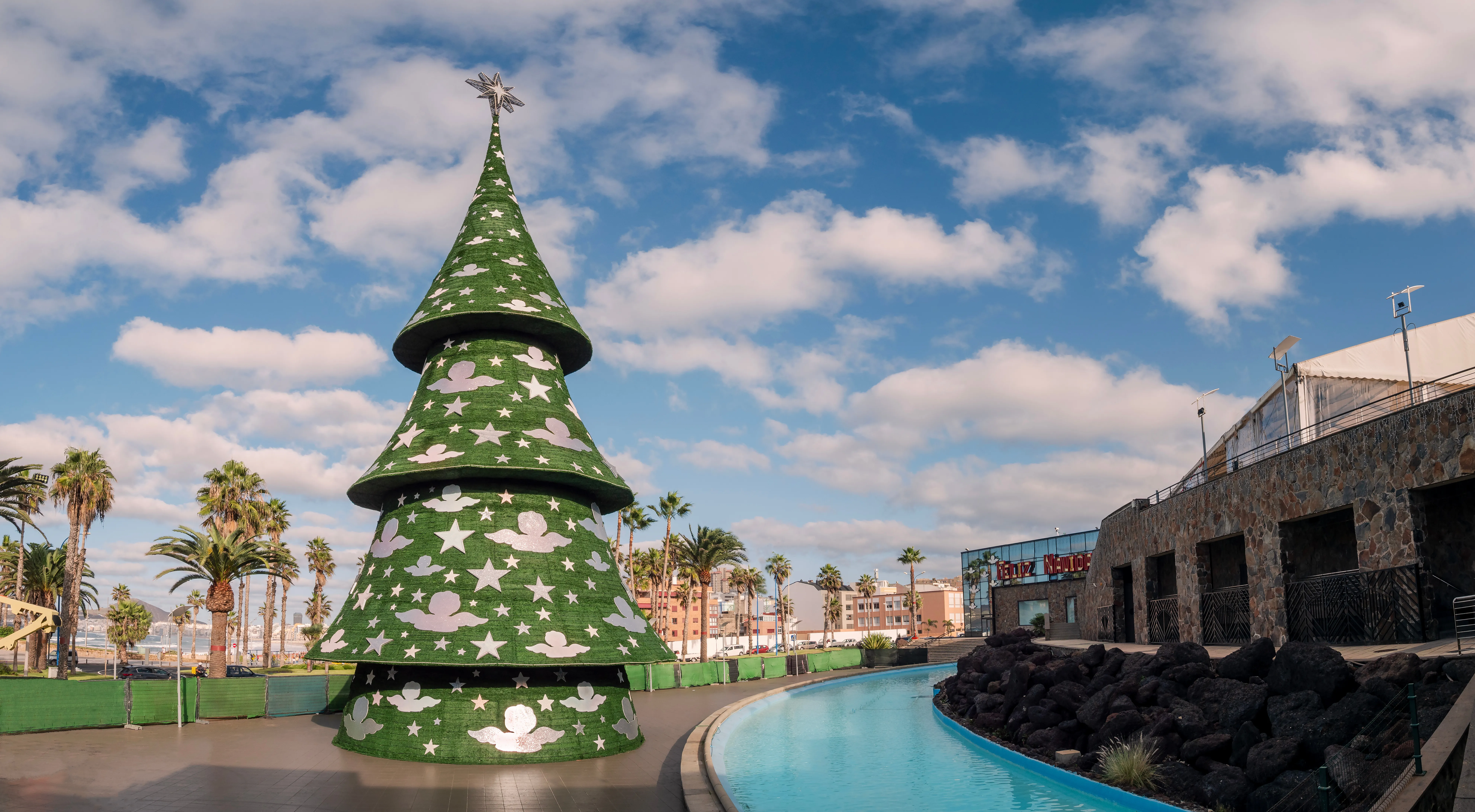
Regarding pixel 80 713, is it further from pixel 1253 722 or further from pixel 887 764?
pixel 1253 722

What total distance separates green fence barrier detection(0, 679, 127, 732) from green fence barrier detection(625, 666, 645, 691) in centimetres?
1692

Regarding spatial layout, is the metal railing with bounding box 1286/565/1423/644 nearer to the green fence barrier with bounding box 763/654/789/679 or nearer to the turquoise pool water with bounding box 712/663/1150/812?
the turquoise pool water with bounding box 712/663/1150/812

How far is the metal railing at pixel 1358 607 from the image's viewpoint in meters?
18.8

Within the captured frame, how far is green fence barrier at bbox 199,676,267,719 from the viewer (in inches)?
906

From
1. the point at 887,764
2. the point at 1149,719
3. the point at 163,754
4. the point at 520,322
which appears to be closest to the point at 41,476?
the point at 163,754

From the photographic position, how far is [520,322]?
18.7 m

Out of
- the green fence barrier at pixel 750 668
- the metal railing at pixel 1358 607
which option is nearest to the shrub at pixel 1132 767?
the metal railing at pixel 1358 607

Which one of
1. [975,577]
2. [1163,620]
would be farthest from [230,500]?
[975,577]

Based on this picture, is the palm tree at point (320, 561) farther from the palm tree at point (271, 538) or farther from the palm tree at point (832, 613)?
the palm tree at point (832, 613)

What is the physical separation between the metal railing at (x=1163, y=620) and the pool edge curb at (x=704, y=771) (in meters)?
15.4

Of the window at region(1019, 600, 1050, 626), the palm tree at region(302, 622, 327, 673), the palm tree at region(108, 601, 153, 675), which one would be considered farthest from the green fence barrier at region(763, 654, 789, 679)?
the palm tree at region(108, 601, 153, 675)

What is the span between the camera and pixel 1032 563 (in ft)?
238

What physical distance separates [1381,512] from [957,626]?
139 meters

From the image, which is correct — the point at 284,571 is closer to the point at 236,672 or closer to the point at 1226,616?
the point at 236,672
